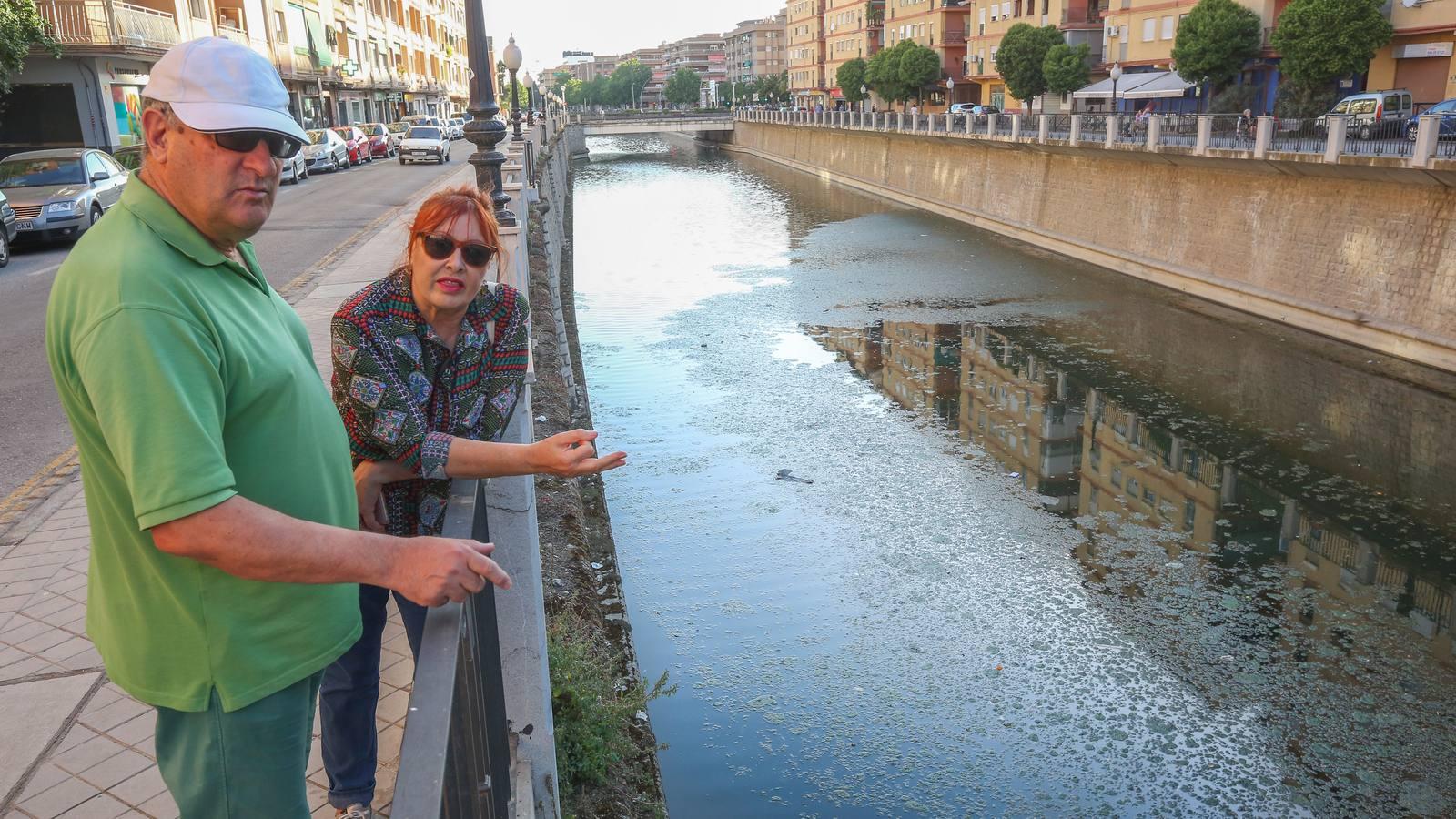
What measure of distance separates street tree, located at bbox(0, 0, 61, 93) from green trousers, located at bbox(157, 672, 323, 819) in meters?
22.6

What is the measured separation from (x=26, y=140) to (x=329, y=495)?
101 ft

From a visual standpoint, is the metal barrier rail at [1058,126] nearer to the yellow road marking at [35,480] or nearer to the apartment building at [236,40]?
the apartment building at [236,40]

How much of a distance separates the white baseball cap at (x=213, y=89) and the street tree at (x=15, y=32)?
22297 mm

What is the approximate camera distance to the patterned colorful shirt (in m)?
2.76

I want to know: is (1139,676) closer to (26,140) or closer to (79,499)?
(79,499)

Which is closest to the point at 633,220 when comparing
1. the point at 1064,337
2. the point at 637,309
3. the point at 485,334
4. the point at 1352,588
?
the point at 637,309

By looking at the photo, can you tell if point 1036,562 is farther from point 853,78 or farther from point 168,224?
point 853,78

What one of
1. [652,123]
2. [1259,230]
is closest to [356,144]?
[1259,230]

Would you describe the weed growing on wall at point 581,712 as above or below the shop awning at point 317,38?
below

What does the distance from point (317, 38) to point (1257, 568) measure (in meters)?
45.3

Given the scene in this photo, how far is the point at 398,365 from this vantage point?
2850 millimetres

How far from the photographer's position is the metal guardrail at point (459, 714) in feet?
5.21

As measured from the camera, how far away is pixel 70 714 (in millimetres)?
3965

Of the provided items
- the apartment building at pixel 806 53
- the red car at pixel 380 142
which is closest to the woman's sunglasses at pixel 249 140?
the red car at pixel 380 142
